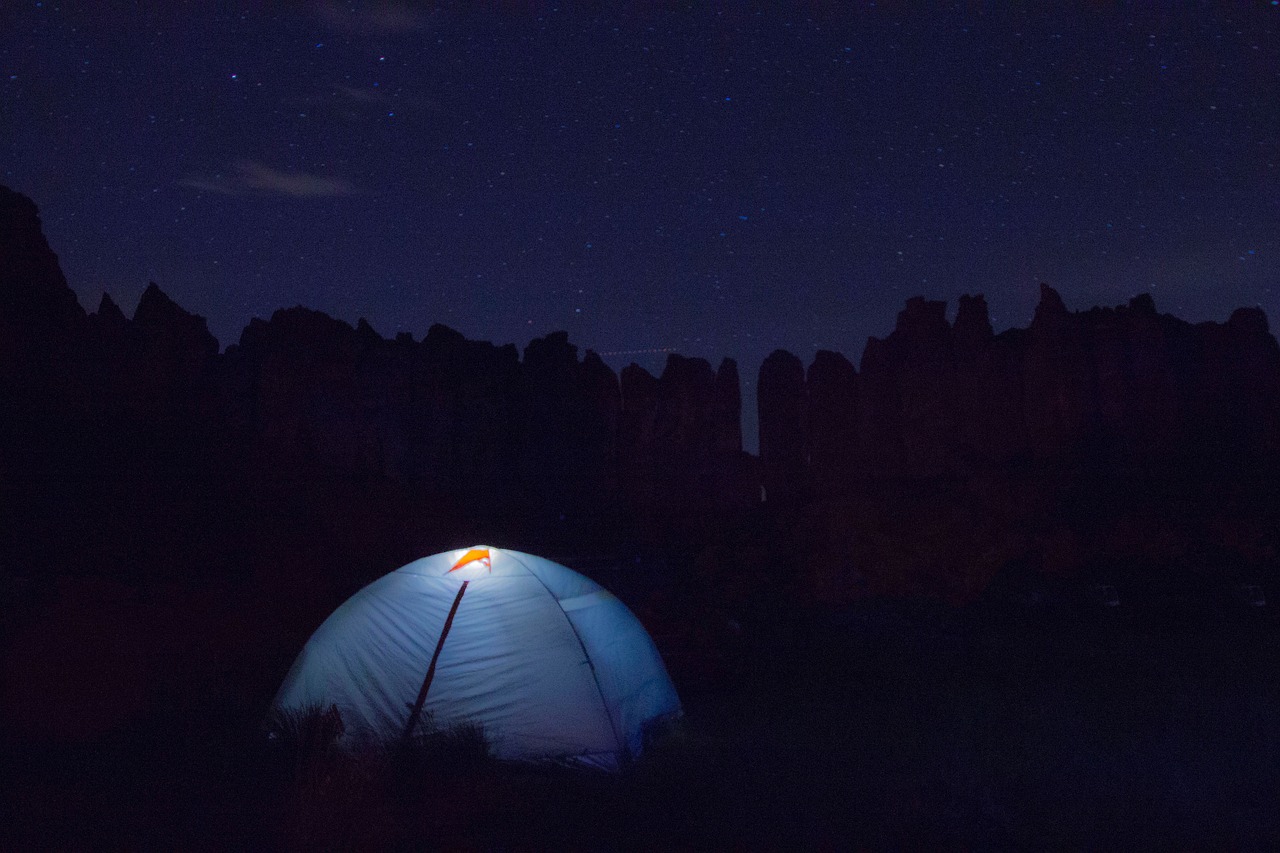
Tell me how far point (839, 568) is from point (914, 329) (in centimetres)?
2561

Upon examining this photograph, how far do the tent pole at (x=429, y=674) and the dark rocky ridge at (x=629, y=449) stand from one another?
879 centimetres

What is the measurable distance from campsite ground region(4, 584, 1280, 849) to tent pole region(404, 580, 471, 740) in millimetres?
495

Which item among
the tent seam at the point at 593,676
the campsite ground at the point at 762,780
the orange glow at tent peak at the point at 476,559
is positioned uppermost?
the orange glow at tent peak at the point at 476,559

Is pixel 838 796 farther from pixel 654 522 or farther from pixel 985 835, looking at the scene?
pixel 654 522

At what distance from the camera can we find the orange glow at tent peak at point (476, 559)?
9156 millimetres

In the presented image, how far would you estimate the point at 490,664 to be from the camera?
327 inches

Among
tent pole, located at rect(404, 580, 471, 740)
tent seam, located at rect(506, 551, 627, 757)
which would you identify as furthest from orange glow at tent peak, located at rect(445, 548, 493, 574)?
tent seam, located at rect(506, 551, 627, 757)

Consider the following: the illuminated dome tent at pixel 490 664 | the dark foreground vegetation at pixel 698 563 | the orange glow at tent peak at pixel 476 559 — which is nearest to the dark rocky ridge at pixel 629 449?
the dark foreground vegetation at pixel 698 563

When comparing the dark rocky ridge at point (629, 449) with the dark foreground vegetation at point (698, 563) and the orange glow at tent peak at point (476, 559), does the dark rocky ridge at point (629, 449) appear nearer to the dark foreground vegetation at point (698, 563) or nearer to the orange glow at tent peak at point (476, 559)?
the dark foreground vegetation at point (698, 563)

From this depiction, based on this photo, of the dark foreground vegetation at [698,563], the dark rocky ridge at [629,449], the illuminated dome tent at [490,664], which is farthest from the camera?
the dark rocky ridge at [629,449]

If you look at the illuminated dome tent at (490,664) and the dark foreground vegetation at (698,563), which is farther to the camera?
the illuminated dome tent at (490,664)

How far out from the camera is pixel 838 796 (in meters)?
7.24

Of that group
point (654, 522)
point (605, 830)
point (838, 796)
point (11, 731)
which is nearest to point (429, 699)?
point (605, 830)

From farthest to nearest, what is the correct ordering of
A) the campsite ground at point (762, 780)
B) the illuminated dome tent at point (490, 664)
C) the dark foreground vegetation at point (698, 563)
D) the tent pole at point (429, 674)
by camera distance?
the illuminated dome tent at point (490, 664)
the tent pole at point (429, 674)
the dark foreground vegetation at point (698, 563)
the campsite ground at point (762, 780)
